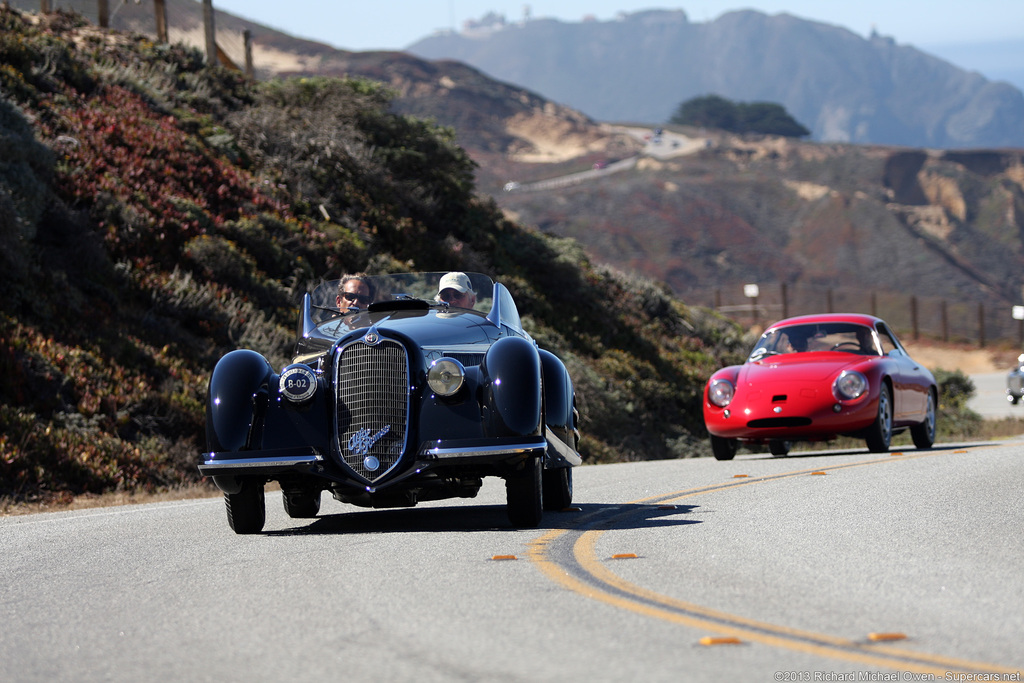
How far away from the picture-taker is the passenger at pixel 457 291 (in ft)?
32.5

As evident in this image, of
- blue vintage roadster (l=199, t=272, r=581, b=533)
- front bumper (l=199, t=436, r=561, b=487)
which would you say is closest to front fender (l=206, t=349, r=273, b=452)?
blue vintage roadster (l=199, t=272, r=581, b=533)

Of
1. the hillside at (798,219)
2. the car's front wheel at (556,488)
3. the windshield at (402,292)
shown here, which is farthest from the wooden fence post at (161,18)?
the hillside at (798,219)

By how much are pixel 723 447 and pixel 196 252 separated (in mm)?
9323

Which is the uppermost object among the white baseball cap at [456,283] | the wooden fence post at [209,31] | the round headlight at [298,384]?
the wooden fence post at [209,31]

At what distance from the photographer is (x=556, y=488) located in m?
9.61

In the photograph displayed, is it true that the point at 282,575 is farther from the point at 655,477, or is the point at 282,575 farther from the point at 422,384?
the point at 655,477

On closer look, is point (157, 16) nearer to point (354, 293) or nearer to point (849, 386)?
point (849, 386)

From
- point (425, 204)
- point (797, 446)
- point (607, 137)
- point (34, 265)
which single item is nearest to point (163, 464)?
point (34, 265)

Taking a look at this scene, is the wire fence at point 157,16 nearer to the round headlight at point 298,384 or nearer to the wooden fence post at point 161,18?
the wooden fence post at point 161,18

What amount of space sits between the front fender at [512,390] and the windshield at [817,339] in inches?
286

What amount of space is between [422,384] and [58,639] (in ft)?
11.4

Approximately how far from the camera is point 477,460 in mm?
8047

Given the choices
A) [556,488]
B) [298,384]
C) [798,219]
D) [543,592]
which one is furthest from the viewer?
[798,219]

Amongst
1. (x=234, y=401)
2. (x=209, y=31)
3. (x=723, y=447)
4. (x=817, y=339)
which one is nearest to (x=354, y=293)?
(x=234, y=401)
